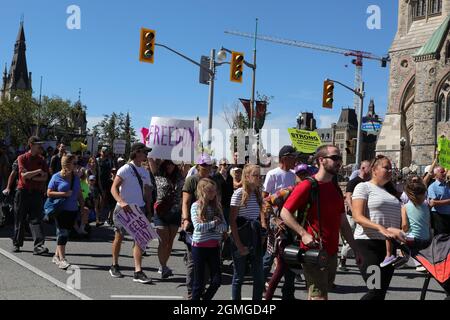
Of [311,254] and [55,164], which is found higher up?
[55,164]

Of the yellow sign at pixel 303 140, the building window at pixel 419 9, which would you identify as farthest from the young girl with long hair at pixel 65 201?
the building window at pixel 419 9

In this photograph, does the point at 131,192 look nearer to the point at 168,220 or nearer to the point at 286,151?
the point at 168,220

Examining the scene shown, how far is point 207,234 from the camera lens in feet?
20.2

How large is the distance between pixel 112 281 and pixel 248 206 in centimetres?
249

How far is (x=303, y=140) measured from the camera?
1869 cm

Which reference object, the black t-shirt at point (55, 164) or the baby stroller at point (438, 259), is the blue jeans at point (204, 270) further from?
the black t-shirt at point (55, 164)

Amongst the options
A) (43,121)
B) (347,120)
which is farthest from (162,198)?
(347,120)

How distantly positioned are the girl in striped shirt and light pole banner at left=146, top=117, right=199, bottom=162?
3.14 m

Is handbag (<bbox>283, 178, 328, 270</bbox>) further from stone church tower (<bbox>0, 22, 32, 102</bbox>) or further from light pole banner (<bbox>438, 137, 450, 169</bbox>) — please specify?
stone church tower (<bbox>0, 22, 32, 102</bbox>)

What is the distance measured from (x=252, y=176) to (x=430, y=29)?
5394 centimetres

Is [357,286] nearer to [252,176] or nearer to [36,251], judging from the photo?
[252,176]

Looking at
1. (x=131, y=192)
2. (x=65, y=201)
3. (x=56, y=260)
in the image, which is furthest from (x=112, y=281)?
(x=65, y=201)

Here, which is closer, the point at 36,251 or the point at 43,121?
the point at 36,251
